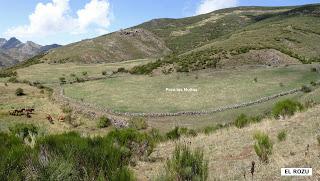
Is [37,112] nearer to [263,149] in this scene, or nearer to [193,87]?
[193,87]

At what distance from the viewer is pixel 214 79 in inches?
2137

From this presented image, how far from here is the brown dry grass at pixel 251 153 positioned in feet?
39.2

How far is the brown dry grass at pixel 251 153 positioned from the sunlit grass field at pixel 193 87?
774 inches

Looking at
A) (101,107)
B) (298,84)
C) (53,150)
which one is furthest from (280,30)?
(53,150)

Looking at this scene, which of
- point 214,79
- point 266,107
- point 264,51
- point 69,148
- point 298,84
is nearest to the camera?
point 69,148

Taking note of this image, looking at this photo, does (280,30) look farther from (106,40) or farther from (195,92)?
(195,92)

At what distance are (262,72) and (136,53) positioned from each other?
92969mm

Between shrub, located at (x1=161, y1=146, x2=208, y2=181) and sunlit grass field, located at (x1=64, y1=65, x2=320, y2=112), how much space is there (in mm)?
27650

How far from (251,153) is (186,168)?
477cm

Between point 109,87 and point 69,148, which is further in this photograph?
point 109,87

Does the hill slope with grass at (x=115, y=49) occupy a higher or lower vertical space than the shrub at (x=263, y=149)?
higher

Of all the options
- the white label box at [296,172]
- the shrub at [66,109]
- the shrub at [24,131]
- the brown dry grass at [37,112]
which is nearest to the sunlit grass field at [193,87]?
the shrub at [66,109]

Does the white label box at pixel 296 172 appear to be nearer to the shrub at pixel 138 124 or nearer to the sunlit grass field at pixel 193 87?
the shrub at pixel 138 124

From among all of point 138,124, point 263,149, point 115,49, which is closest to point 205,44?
point 115,49
